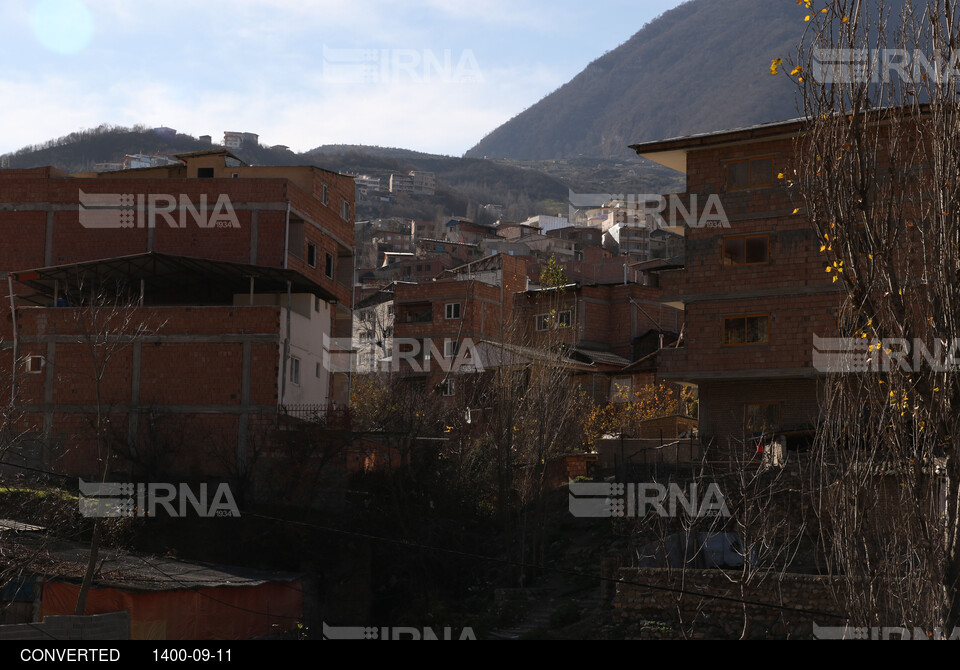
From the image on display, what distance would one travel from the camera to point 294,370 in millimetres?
35531

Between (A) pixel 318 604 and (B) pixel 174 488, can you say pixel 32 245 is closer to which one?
(B) pixel 174 488

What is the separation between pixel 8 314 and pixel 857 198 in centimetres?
3150

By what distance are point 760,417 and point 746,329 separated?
2633 millimetres

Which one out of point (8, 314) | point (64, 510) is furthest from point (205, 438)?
point (8, 314)

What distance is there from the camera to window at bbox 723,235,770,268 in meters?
32.7

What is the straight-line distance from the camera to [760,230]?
107 ft

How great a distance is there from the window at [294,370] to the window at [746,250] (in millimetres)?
13743

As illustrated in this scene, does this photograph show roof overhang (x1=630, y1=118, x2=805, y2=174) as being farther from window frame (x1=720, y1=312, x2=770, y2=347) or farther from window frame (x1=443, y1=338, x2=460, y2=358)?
window frame (x1=443, y1=338, x2=460, y2=358)

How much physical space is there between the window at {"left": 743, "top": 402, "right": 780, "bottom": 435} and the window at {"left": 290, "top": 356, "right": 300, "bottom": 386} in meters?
14.1

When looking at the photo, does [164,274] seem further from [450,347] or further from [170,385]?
[450,347]

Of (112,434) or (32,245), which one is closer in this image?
(112,434)

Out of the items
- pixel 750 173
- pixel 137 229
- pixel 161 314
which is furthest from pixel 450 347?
pixel 750 173

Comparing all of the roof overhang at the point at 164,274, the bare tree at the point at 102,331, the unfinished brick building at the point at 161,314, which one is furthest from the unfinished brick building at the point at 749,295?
the bare tree at the point at 102,331

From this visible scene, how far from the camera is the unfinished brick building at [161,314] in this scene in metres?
33.7
